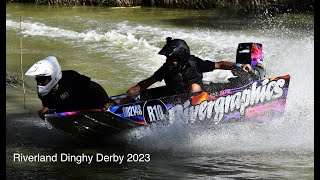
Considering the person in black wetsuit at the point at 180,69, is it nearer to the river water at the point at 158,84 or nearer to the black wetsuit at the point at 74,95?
the river water at the point at 158,84

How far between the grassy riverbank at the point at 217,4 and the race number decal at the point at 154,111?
500 inches

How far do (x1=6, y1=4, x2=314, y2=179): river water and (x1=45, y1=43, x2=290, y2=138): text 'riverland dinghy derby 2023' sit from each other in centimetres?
14

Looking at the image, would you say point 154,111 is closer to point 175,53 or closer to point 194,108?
point 194,108

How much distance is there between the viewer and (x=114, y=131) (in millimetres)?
8219

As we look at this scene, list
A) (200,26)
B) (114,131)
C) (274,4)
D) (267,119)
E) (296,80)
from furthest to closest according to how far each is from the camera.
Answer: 1. (274,4)
2. (200,26)
3. (296,80)
4. (267,119)
5. (114,131)

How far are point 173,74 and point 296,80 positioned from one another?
115 inches

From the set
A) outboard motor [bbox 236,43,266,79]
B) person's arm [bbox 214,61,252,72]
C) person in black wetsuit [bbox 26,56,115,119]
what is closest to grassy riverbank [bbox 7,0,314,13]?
outboard motor [bbox 236,43,266,79]

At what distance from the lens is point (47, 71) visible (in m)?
7.58

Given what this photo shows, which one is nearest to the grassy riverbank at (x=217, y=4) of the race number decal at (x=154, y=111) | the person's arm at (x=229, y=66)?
the person's arm at (x=229, y=66)

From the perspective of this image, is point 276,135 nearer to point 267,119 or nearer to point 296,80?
point 267,119

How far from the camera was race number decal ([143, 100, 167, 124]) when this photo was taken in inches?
321

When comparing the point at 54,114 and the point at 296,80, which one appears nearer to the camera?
the point at 54,114

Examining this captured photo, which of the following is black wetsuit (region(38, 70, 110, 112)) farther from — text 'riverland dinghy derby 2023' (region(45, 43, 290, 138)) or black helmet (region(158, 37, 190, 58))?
black helmet (region(158, 37, 190, 58))
